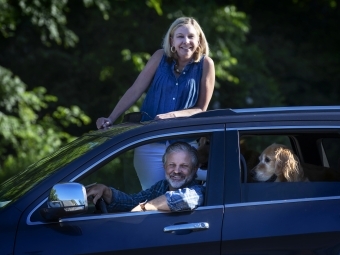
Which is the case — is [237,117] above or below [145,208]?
above

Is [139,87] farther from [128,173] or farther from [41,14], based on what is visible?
[41,14]

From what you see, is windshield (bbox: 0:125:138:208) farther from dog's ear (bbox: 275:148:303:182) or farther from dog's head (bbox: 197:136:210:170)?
dog's ear (bbox: 275:148:303:182)

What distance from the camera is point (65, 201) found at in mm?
3900

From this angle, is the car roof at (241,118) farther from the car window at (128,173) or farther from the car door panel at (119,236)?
the car door panel at (119,236)

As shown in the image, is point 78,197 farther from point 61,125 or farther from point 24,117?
point 61,125

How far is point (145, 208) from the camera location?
4.18 m

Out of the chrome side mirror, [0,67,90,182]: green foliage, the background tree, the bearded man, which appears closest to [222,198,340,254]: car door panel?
the bearded man

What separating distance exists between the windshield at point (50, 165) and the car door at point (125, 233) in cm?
19

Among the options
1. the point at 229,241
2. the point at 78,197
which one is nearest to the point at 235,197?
the point at 229,241

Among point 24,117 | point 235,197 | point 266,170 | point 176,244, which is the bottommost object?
point 176,244

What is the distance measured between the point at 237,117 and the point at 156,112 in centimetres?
129

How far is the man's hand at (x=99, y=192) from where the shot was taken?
14.6ft

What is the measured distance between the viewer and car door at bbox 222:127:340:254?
401 cm

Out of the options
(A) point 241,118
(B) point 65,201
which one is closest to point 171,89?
(A) point 241,118
